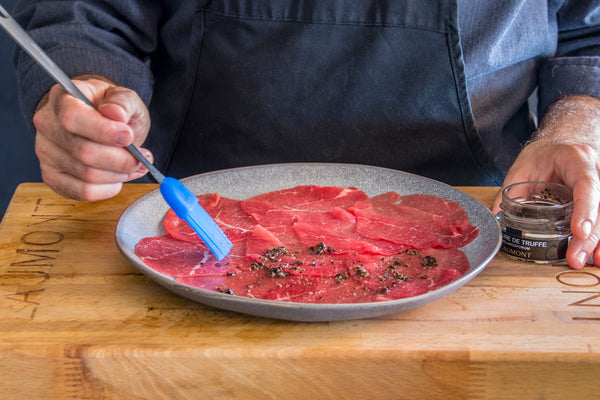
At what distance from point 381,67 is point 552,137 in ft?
1.57

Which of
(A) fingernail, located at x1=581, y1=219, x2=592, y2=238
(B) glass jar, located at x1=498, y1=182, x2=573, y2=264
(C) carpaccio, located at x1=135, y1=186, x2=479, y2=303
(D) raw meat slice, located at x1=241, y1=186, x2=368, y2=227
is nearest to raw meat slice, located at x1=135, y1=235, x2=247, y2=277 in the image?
(C) carpaccio, located at x1=135, y1=186, x2=479, y2=303

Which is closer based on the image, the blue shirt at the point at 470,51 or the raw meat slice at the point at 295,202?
the raw meat slice at the point at 295,202

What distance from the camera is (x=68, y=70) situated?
1.49m

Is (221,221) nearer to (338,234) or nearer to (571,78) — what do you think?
(338,234)

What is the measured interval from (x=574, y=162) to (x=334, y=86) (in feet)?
2.19

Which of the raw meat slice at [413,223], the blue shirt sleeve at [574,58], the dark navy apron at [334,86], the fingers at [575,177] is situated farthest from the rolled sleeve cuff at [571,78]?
the raw meat slice at [413,223]

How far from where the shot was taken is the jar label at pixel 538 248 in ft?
3.81

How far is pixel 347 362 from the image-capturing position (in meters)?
0.88

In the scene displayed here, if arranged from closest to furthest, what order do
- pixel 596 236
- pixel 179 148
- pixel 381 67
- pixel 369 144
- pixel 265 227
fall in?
1. pixel 596 236
2. pixel 265 227
3. pixel 381 67
4. pixel 369 144
5. pixel 179 148

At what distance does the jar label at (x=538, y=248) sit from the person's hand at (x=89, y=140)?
31.1 inches

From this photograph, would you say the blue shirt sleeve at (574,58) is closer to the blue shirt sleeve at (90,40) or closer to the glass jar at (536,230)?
the glass jar at (536,230)

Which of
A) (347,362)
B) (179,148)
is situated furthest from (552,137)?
(179,148)

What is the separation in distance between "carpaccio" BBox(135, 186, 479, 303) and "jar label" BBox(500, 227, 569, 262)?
0.27 feet

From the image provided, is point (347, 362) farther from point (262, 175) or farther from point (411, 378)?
point (262, 175)
